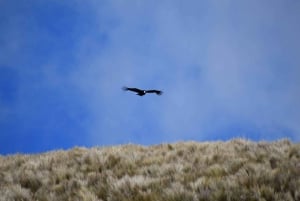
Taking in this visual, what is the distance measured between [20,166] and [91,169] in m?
3.15

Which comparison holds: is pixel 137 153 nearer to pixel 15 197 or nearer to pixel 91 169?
pixel 91 169

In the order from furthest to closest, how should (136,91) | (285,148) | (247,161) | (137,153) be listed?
(136,91) < (137,153) < (285,148) < (247,161)

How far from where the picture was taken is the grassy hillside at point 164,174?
9.02 m

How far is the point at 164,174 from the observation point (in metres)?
11.2

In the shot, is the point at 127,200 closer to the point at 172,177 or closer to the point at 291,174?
the point at 172,177

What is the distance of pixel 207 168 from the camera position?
11.0 m

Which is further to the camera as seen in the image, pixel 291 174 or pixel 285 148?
pixel 285 148

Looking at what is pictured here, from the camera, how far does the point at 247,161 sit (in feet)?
37.8

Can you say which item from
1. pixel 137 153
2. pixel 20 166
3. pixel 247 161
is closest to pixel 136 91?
pixel 137 153

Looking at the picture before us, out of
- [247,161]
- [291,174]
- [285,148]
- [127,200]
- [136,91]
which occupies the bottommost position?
[127,200]

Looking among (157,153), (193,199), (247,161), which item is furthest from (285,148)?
(193,199)

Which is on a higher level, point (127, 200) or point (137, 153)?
point (137, 153)

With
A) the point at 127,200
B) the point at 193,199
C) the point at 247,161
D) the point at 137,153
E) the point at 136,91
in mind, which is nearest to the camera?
the point at 193,199

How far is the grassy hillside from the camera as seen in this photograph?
29.6 feet
